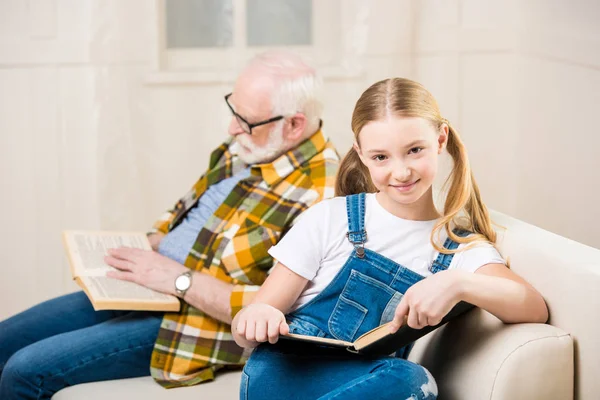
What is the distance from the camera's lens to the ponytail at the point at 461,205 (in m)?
1.63

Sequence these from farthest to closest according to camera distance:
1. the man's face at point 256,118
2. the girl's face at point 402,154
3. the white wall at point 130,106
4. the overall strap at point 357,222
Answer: the white wall at point 130,106
the man's face at point 256,118
the overall strap at point 357,222
the girl's face at point 402,154

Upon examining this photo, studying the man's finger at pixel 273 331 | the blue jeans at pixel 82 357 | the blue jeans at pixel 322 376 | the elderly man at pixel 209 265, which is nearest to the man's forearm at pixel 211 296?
the elderly man at pixel 209 265

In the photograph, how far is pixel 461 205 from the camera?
1627 mm

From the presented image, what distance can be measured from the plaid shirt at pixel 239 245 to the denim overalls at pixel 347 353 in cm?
45

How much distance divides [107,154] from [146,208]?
287 mm

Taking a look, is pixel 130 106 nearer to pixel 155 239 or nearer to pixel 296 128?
pixel 155 239

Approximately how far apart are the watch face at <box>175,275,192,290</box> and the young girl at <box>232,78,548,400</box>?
0.52 meters

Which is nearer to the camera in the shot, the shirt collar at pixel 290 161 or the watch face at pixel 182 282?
the watch face at pixel 182 282

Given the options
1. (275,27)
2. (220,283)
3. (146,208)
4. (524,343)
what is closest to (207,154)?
(146,208)

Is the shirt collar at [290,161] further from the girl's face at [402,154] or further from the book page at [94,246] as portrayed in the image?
the girl's face at [402,154]

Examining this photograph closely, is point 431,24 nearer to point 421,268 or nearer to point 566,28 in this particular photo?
point 566,28

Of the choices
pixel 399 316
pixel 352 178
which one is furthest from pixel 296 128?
pixel 399 316

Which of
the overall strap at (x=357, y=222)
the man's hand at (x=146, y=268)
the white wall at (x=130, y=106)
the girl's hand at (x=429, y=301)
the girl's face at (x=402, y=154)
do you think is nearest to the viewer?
the girl's hand at (x=429, y=301)

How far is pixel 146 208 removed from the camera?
3457mm
